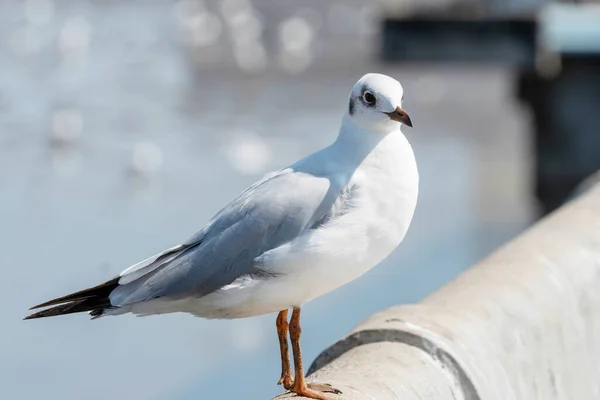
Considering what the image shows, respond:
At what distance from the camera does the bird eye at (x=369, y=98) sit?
117 inches

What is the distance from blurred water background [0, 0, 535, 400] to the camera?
8.03m

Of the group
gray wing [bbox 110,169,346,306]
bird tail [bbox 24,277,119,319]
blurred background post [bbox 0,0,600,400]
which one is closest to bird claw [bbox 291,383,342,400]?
gray wing [bbox 110,169,346,306]

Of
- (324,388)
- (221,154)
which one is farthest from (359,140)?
(221,154)

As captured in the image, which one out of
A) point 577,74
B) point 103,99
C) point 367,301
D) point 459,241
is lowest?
point 367,301

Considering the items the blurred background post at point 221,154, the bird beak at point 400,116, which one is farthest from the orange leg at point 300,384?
the blurred background post at point 221,154

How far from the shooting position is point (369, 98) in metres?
2.98

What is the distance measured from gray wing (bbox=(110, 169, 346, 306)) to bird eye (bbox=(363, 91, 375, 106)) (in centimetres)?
20

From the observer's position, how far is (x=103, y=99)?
15852 mm

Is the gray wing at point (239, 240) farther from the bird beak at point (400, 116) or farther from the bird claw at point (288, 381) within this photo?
the bird claw at point (288, 381)

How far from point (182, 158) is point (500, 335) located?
32.1ft

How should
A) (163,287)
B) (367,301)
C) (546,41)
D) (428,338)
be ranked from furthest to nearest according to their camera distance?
(546,41), (367,301), (428,338), (163,287)

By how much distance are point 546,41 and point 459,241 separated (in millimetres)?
1848

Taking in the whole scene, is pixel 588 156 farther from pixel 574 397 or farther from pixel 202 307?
pixel 202 307

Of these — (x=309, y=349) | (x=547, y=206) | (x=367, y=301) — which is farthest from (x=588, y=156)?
(x=309, y=349)
